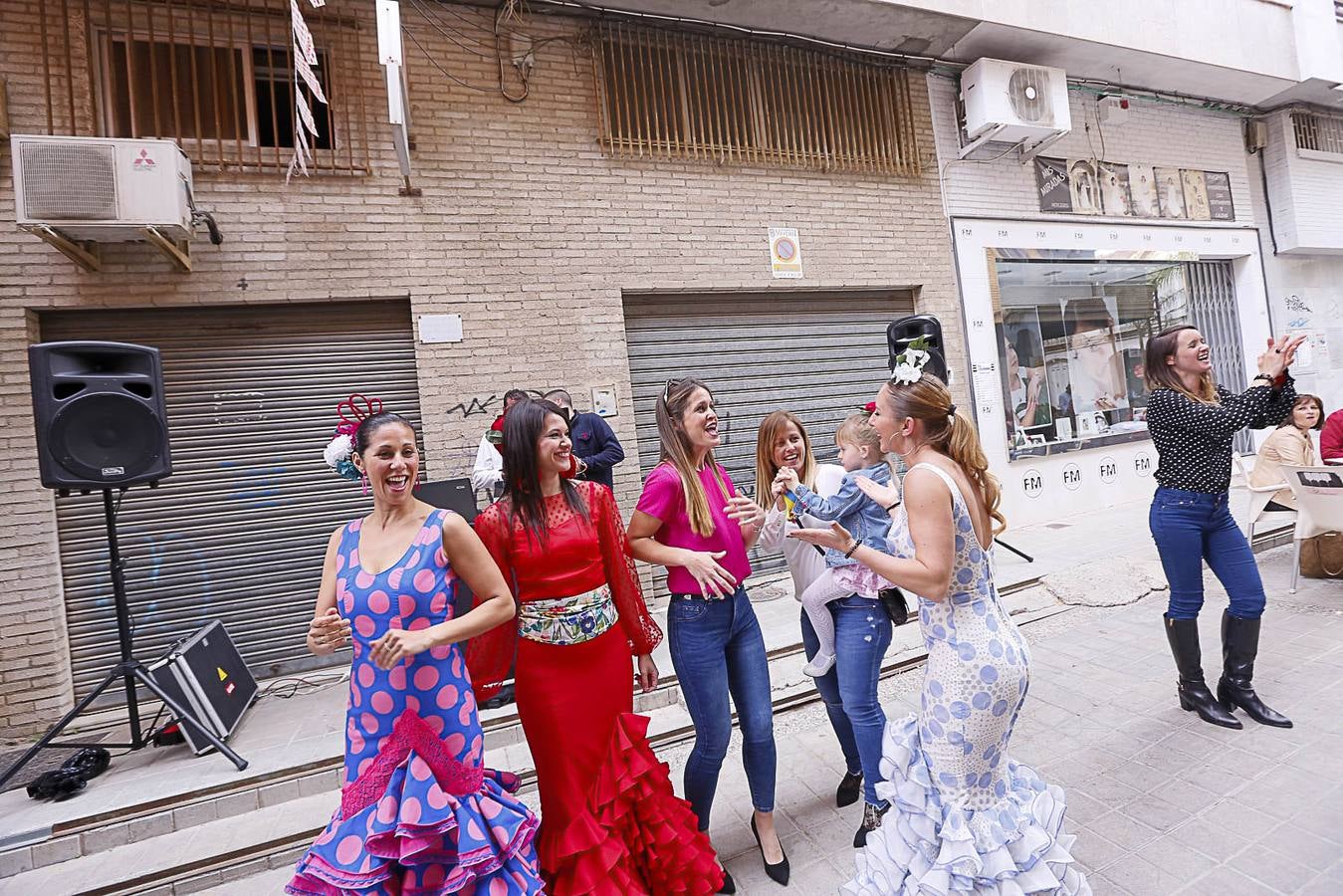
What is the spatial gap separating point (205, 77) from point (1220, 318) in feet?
44.7

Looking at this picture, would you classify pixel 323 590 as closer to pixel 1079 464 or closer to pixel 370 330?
pixel 370 330

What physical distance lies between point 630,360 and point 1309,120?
39.6 feet

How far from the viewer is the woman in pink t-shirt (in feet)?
7.86

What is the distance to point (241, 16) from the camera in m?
5.34

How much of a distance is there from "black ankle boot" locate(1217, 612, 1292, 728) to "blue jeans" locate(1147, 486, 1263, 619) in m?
0.07

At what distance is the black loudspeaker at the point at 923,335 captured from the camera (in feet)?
16.5

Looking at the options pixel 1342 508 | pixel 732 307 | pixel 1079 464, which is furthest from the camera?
pixel 1079 464

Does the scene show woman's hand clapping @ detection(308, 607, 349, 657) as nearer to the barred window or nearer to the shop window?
the shop window

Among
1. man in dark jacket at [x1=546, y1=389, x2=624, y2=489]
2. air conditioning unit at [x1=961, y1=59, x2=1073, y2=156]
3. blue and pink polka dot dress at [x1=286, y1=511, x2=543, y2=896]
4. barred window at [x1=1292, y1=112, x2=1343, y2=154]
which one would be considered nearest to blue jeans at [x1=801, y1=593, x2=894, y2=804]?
blue and pink polka dot dress at [x1=286, y1=511, x2=543, y2=896]

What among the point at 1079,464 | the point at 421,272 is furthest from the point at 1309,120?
the point at 421,272

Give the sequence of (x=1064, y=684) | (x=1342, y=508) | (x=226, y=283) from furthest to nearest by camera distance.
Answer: (x=226, y=283), (x=1342, y=508), (x=1064, y=684)

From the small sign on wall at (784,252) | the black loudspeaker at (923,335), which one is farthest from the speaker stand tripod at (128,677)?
the small sign on wall at (784,252)

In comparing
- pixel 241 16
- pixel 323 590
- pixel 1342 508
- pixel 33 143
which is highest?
pixel 241 16

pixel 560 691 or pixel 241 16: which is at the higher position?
pixel 241 16
